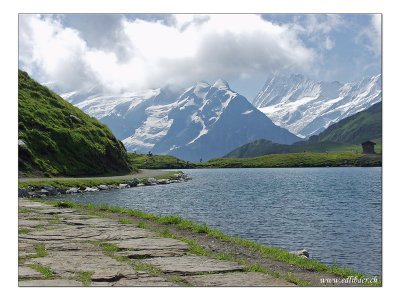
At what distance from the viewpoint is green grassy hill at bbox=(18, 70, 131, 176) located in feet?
241

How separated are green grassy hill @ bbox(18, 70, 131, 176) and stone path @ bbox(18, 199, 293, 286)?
56477 mm

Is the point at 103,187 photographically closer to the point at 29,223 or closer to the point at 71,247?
the point at 29,223

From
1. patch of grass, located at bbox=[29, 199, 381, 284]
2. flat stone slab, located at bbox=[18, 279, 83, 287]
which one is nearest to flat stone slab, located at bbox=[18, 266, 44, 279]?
flat stone slab, located at bbox=[18, 279, 83, 287]

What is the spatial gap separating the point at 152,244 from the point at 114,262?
3.68 meters

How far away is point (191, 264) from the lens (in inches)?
503

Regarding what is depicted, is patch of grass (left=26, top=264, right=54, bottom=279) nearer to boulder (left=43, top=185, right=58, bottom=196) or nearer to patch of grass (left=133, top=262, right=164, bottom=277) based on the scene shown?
patch of grass (left=133, top=262, right=164, bottom=277)

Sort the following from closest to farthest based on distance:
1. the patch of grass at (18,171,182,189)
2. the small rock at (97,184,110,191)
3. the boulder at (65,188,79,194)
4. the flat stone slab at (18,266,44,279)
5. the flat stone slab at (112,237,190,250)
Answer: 1. the flat stone slab at (18,266,44,279)
2. the flat stone slab at (112,237,190,250)
3. the patch of grass at (18,171,182,189)
4. the boulder at (65,188,79,194)
5. the small rock at (97,184,110,191)

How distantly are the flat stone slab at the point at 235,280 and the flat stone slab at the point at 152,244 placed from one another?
4688 mm

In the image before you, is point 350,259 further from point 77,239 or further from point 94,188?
point 94,188

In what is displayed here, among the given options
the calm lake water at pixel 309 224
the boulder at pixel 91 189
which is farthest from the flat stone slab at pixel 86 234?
the boulder at pixel 91 189

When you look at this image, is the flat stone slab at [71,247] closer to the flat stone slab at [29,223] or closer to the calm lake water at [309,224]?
the flat stone slab at [29,223]

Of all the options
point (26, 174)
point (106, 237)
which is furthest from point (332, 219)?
point (26, 174)

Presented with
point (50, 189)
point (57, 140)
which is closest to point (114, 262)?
point (50, 189)
